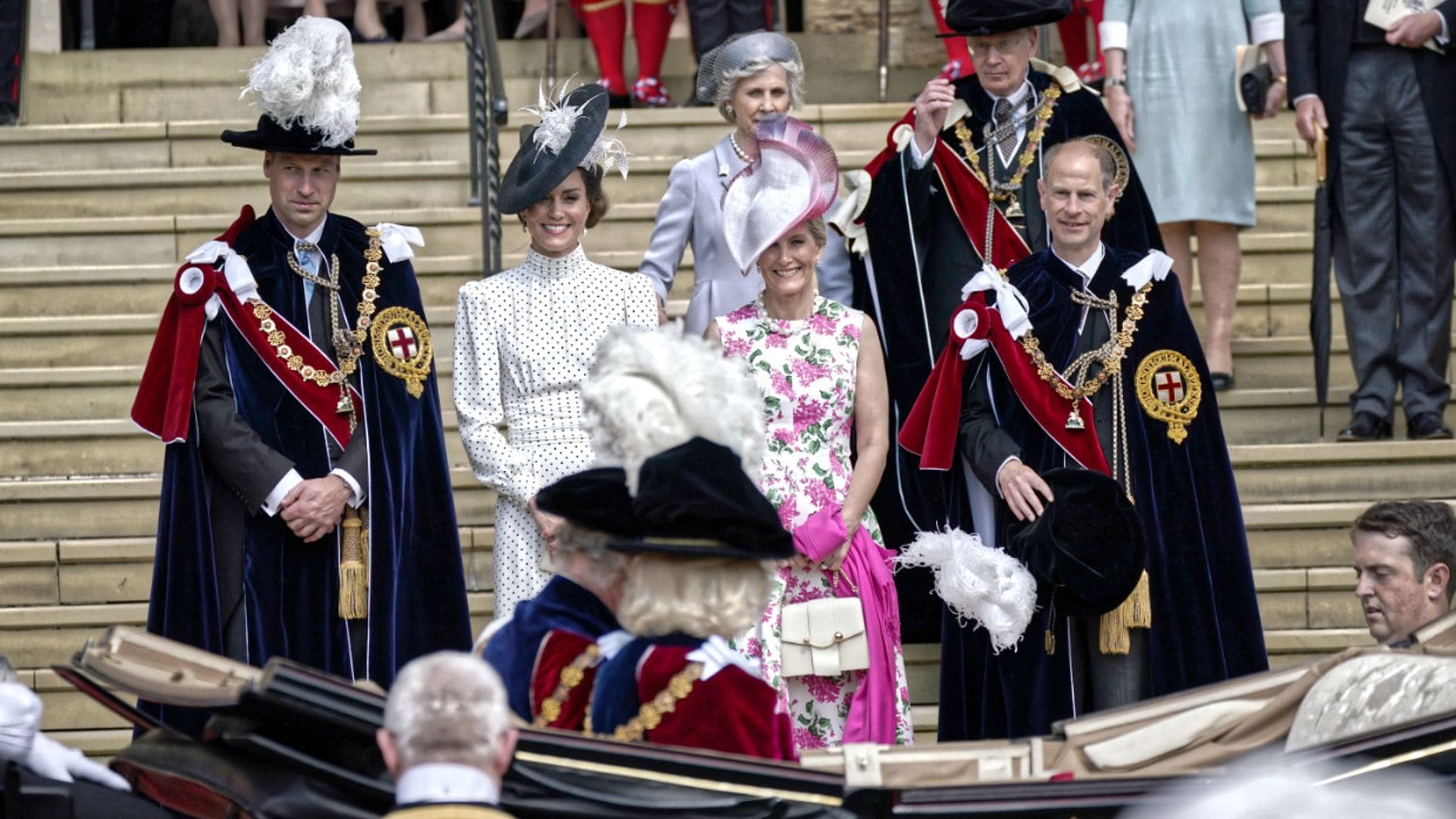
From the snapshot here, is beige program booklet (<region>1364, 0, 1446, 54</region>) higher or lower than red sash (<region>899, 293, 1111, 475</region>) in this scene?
higher

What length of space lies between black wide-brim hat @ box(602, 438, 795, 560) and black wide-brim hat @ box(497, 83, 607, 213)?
87.2 inches

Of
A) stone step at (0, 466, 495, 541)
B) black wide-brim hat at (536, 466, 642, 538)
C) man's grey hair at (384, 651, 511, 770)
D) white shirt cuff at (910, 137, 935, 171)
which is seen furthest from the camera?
stone step at (0, 466, 495, 541)

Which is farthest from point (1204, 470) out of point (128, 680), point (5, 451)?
point (5, 451)

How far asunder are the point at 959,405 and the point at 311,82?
5.95ft

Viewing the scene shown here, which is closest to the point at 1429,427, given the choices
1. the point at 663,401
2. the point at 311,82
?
the point at 311,82

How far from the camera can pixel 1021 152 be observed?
6668 millimetres

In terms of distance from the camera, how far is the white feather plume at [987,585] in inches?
226

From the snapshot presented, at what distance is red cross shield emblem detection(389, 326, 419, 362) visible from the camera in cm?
598

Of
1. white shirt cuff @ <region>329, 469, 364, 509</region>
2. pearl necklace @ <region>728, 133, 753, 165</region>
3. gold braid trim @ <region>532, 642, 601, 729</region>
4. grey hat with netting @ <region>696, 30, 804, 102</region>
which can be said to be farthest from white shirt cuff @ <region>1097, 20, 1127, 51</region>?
gold braid trim @ <region>532, 642, 601, 729</region>

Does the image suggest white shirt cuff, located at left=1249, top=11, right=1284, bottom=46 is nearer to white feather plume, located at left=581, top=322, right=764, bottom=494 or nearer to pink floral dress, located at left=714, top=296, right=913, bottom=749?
pink floral dress, located at left=714, top=296, right=913, bottom=749

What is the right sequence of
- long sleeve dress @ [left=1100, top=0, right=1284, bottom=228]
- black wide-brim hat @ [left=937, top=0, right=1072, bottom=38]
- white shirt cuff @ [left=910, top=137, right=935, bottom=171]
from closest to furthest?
1. black wide-brim hat @ [left=937, top=0, right=1072, bottom=38]
2. white shirt cuff @ [left=910, top=137, right=935, bottom=171]
3. long sleeve dress @ [left=1100, top=0, right=1284, bottom=228]

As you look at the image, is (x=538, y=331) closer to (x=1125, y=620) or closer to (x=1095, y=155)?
(x=1095, y=155)

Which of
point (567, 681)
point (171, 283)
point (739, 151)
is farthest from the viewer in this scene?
point (171, 283)

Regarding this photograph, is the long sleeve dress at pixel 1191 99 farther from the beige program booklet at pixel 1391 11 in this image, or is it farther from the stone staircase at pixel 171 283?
the stone staircase at pixel 171 283
